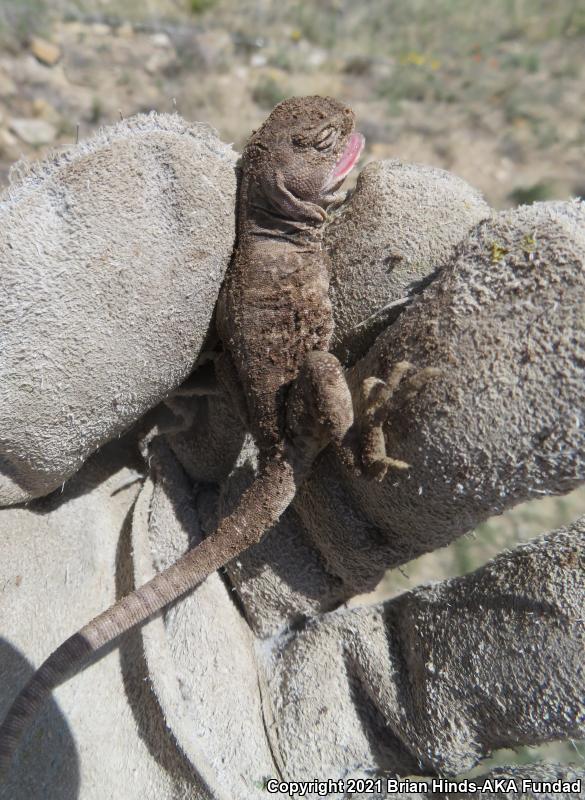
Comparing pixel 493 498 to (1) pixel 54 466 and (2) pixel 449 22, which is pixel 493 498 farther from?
(2) pixel 449 22

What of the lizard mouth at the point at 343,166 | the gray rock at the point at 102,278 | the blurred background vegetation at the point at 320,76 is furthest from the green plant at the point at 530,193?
the gray rock at the point at 102,278

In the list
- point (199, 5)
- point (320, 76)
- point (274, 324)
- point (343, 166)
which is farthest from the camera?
point (199, 5)

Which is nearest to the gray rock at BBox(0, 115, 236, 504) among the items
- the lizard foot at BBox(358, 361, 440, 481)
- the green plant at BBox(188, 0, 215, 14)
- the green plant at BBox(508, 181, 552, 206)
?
the lizard foot at BBox(358, 361, 440, 481)

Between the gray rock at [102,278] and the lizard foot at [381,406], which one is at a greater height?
the gray rock at [102,278]

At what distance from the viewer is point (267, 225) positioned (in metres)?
1.30

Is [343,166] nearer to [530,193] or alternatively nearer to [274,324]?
[274,324]

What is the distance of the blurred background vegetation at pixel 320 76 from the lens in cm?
448

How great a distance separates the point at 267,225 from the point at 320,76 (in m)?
4.81

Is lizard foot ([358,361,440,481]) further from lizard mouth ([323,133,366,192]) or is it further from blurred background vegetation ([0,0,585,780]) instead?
blurred background vegetation ([0,0,585,780])

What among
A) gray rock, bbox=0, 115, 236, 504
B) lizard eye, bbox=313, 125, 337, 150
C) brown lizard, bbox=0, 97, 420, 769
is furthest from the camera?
lizard eye, bbox=313, 125, 337, 150

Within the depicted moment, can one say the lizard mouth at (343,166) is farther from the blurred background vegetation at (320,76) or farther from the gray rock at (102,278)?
the blurred background vegetation at (320,76)

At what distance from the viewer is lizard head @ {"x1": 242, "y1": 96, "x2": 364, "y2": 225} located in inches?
50.5

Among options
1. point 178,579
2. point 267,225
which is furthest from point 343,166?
point 178,579

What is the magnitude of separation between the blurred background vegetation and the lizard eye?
314cm
